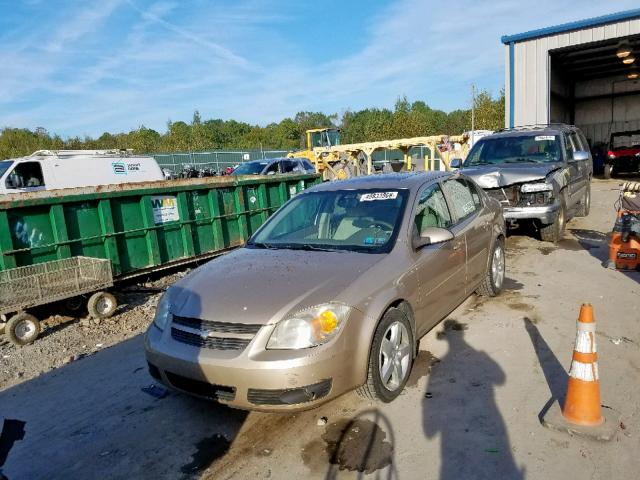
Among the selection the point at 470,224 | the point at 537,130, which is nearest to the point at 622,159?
the point at 537,130

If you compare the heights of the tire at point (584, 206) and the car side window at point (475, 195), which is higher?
the car side window at point (475, 195)

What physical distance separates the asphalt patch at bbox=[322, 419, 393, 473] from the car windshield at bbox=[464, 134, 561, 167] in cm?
694

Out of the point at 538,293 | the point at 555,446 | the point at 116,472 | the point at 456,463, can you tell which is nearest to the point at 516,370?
the point at 555,446

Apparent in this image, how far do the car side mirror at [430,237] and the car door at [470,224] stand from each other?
29.1 inches

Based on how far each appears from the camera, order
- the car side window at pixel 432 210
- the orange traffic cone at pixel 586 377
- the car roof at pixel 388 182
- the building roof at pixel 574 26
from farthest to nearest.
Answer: the building roof at pixel 574 26 → the car roof at pixel 388 182 → the car side window at pixel 432 210 → the orange traffic cone at pixel 586 377

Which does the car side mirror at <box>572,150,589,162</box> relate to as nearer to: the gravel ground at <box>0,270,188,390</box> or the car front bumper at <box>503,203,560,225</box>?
the car front bumper at <box>503,203,560,225</box>

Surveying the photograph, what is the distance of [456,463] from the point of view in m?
2.87

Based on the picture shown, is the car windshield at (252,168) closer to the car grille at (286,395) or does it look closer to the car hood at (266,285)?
the car hood at (266,285)

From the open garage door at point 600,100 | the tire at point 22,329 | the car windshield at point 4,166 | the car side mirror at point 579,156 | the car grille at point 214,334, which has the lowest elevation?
the tire at point 22,329

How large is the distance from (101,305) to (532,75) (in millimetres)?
14299

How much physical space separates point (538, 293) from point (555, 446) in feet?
10.6

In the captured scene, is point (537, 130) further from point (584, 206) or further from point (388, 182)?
point (388, 182)

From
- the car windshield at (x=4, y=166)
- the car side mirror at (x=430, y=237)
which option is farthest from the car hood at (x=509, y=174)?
the car windshield at (x=4, y=166)

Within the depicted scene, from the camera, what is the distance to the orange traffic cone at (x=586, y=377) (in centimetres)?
304
